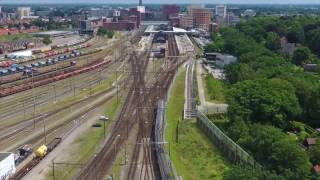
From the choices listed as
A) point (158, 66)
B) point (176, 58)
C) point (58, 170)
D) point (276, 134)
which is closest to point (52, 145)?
point (58, 170)

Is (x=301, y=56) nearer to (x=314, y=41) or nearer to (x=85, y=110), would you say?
(x=314, y=41)

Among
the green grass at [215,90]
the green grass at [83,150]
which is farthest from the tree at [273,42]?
the green grass at [83,150]

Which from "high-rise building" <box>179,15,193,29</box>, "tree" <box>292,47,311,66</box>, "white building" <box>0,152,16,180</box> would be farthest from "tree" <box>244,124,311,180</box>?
"high-rise building" <box>179,15,193,29</box>

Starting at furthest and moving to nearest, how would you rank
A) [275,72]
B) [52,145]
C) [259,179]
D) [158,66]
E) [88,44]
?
1. [88,44]
2. [158,66]
3. [275,72]
4. [52,145]
5. [259,179]

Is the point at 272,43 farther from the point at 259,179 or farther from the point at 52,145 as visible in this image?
the point at 259,179

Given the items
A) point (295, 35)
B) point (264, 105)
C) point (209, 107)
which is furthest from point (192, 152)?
point (295, 35)

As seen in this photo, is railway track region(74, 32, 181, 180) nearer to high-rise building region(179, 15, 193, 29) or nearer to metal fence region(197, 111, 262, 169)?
metal fence region(197, 111, 262, 169)
